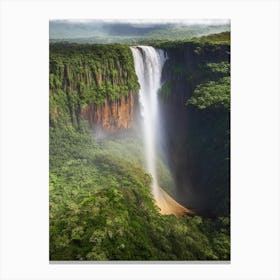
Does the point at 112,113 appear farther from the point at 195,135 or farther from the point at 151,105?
the point at 195,135

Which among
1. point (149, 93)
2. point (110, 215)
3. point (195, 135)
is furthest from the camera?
point (149, 93)

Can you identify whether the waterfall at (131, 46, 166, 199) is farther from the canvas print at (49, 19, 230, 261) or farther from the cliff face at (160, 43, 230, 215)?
the cliff face at (160, 43, 230, 215)

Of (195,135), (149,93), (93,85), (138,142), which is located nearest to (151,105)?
(149,93)

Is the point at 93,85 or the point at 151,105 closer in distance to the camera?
the point at 93,85

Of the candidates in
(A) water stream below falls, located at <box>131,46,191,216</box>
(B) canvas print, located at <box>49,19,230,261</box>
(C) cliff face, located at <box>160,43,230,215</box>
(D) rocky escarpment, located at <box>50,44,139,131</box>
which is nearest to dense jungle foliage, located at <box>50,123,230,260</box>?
(B) canvas print, located at <box>49,19,230,261</box>

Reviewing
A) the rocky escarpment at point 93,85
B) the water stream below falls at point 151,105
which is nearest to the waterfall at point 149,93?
the water stream below falls at point 151,105
